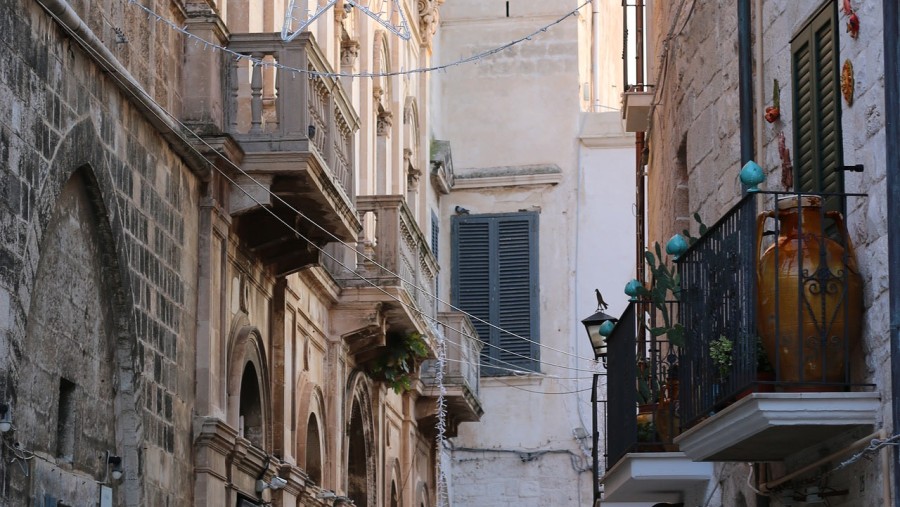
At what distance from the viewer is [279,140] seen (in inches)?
574

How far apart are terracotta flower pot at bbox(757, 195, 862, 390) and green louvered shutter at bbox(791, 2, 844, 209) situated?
1.16ft

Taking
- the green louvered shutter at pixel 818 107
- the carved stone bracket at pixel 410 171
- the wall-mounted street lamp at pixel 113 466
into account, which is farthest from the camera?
the carved stone bracket at pixel 410 171

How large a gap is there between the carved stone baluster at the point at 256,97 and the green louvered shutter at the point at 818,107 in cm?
591

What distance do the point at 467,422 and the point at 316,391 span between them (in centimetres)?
1063

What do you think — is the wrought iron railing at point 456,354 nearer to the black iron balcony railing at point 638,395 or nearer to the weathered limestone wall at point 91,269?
the weathered limestone wall at point 91,269

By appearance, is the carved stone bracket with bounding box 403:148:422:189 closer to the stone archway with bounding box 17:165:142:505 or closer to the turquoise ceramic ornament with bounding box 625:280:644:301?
the turquoise ceramic ornament with bounding box 625:280:644:301

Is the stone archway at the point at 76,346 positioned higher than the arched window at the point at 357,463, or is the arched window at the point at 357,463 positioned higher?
the arched window at the point at 357,463

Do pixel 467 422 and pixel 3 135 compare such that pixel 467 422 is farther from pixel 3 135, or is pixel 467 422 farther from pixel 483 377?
pixel 3 135

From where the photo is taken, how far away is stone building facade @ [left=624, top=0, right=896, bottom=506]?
7.90 m

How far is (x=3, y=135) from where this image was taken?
9555 millimetres

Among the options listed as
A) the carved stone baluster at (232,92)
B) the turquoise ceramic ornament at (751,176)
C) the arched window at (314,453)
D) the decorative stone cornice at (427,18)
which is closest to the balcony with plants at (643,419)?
the turquoise ceramic ornament at (751,176)

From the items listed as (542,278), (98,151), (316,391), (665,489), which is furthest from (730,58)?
(542,278)

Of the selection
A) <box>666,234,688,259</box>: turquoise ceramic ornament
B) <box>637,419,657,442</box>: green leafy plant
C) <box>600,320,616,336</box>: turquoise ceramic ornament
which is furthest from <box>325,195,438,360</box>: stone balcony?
<box>666,234,688,259</box>: turquoise ceramic ornament

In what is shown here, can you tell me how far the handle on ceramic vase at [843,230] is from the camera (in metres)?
8.19
